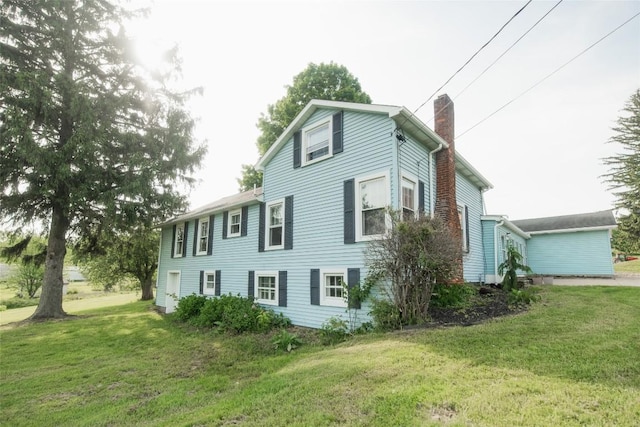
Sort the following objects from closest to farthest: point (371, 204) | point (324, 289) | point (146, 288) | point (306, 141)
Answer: point (371, 204)
point (324, 289)
point (306, 141)
point (146, 288)

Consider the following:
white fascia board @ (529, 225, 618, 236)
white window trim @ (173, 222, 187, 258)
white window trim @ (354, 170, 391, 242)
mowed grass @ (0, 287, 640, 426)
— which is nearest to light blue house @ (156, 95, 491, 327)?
white window trim @ (354, 170, 391, 242)

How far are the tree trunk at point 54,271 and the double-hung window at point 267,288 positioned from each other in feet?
32.3

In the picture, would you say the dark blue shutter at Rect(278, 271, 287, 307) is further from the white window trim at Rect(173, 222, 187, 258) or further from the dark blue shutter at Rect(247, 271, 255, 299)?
the white window trim at Rect(173, 222, 187, 258)

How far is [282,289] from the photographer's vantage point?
408 inches

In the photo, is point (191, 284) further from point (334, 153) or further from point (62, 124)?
point (334, 153)

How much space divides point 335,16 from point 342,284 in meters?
6.78

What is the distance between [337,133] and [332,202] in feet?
7.20

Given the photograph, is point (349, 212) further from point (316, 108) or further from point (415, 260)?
point (316, 108)

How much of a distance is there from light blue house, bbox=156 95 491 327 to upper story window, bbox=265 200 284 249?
0.04 metres

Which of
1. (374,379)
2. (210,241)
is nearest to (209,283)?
(210,241)

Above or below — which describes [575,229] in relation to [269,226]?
above

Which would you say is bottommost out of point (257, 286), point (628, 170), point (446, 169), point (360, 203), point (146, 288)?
point (146, 288)

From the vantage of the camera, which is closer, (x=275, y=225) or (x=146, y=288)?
(x=275, y=225)

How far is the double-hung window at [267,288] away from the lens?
10.7 m
